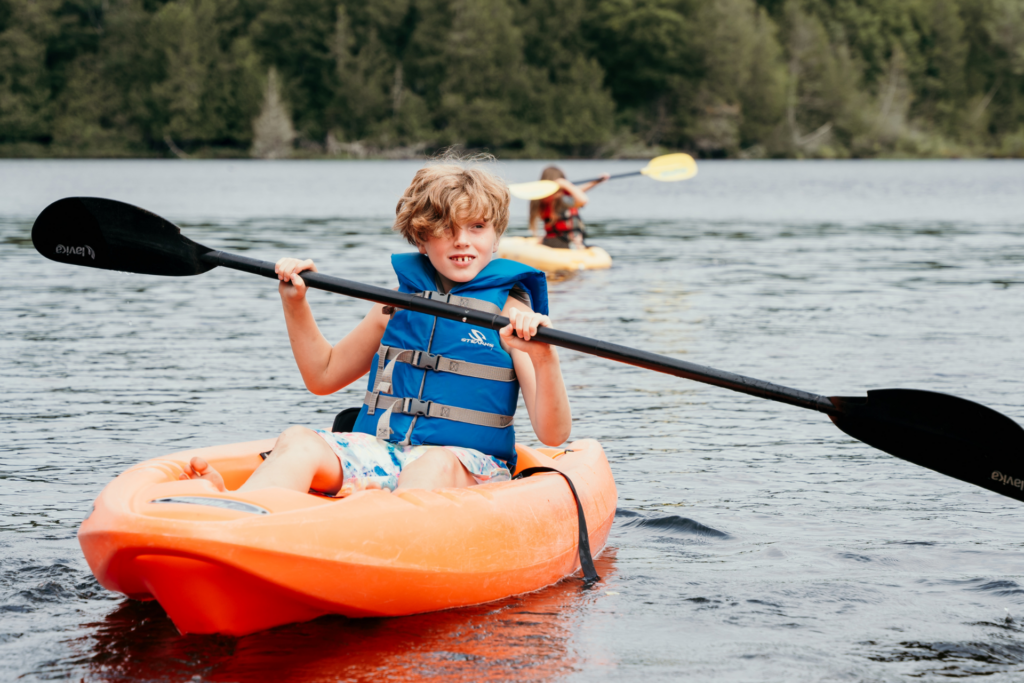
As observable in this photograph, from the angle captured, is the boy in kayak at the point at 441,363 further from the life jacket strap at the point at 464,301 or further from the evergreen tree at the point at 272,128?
the evergreen tree at the point at 272,128

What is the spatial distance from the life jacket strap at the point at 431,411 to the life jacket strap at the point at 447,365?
0.15 ft

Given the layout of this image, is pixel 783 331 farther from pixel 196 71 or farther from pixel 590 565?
pixel 196 71

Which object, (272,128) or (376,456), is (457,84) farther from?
(376,456)

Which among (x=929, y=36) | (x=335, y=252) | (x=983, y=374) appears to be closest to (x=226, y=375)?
(x=983, y=374)

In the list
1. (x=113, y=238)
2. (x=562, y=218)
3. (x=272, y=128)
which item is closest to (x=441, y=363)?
(x=113, y=238)

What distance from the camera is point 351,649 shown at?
9.34ft

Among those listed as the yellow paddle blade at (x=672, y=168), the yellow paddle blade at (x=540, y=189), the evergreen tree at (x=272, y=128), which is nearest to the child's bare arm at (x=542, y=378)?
the yellow paddle blade at (x=540, y=189)

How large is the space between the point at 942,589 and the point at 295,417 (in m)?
3.09

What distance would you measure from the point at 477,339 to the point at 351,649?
35.3 inches

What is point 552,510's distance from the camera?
329cm

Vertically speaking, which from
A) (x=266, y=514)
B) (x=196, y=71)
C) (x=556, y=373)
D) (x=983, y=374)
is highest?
(x=196, y=71)

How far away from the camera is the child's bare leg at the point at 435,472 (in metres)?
3.07

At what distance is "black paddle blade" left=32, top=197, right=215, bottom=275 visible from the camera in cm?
356

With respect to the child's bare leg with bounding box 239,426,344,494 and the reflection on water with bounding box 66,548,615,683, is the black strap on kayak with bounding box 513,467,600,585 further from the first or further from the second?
the child's bare leg with bounding box 239,426,344,494
